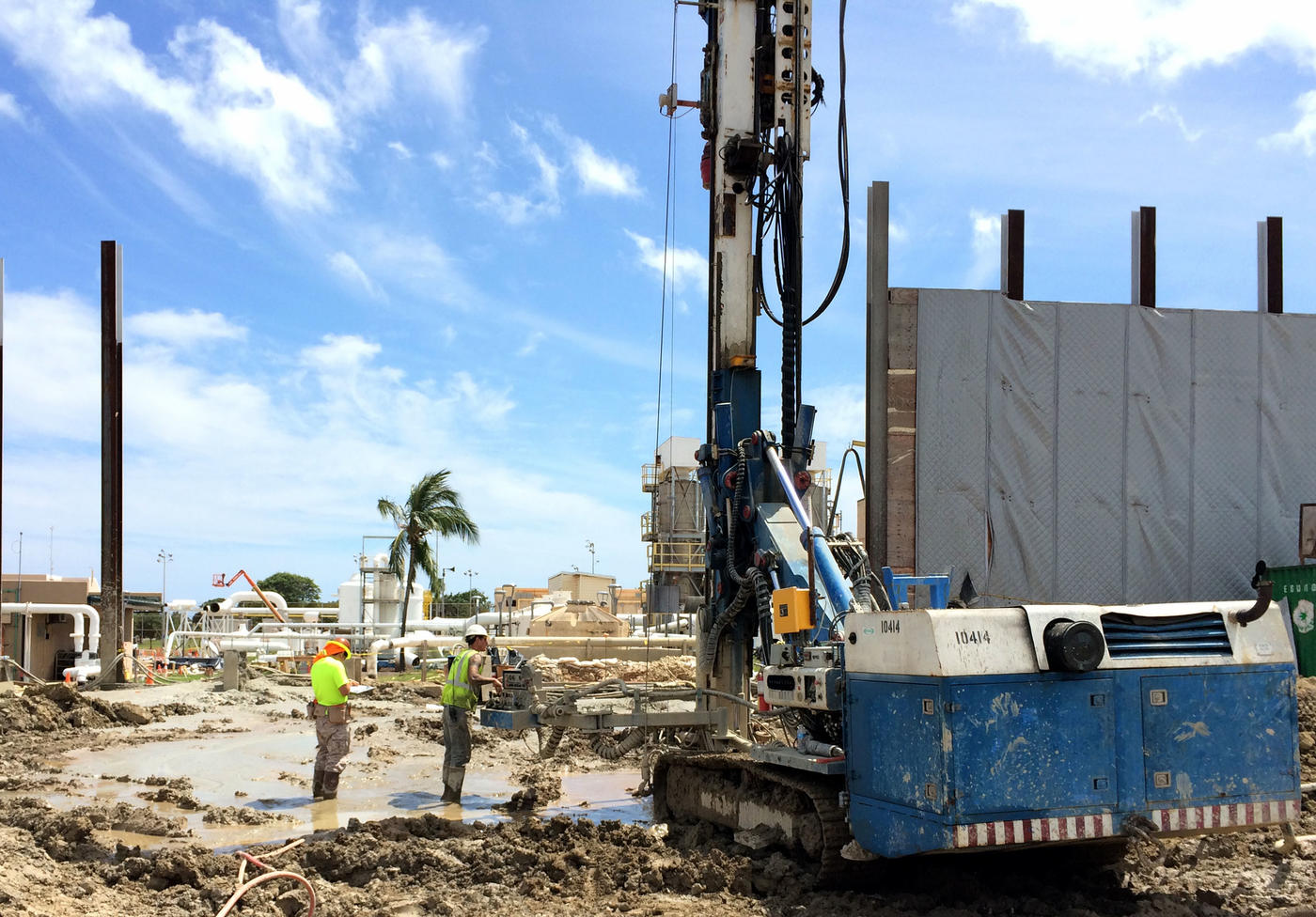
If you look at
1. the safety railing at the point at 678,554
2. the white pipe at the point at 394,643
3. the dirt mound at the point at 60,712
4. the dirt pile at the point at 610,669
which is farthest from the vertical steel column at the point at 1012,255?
the safety railing at the point at 678,554

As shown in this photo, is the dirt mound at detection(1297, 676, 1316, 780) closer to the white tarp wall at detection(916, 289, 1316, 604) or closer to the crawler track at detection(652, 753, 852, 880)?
the white tarp wall at detection(916, 289, 1316, 604)

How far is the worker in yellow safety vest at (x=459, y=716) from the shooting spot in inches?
439

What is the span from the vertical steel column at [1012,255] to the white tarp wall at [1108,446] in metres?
0.36

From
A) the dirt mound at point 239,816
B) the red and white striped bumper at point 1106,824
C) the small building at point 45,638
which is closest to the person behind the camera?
the red and white striped bumper at point 1106,824

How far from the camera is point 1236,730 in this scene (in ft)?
22.5

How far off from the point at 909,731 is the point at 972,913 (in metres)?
1.20

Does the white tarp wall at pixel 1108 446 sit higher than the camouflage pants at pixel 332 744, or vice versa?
the white tarp wall at pixel 1108 446

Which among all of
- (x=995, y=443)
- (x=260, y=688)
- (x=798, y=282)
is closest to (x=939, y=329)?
(x=995, y=443)

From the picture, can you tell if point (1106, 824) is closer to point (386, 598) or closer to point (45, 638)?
point (45, 638)

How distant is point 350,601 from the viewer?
3869cm

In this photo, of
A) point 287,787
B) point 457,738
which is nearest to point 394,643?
point 287,787

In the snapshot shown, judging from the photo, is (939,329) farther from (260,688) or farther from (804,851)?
(260,688)

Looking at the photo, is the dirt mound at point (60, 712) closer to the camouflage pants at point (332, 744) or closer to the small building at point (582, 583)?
the camouflage pants at point (332, 744)

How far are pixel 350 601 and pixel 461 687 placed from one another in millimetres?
28889
